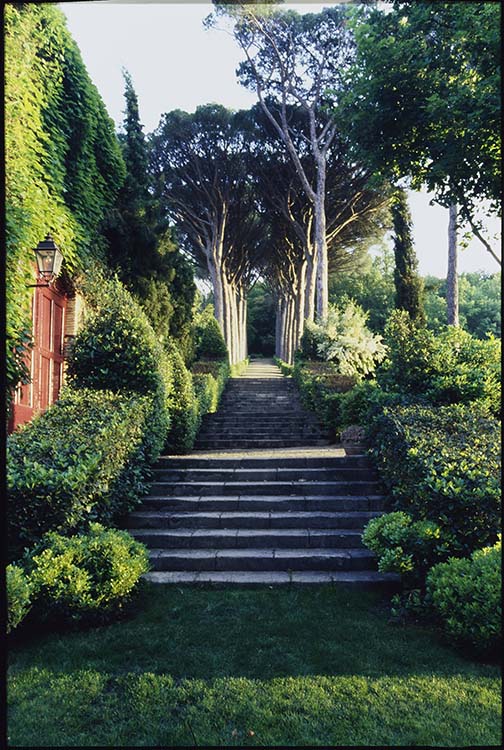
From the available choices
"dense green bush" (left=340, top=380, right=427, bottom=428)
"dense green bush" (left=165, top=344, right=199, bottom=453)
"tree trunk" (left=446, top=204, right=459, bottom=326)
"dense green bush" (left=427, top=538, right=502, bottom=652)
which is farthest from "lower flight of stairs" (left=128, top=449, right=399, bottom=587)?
"tree trunk" (left=446, top=204, right=459, bottom=326)

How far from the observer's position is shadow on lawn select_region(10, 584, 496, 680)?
321 cm

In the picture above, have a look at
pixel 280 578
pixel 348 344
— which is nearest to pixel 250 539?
pixel 280 578

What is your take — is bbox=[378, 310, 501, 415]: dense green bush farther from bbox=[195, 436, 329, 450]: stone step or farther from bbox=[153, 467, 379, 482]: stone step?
bbox=[195, 436, 329, 450]: stone step

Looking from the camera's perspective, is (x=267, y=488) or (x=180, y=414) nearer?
(x=267, y=488)

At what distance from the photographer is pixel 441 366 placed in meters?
7.23

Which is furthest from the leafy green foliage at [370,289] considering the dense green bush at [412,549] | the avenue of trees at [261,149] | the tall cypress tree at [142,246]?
the dense green bush at [412,549]

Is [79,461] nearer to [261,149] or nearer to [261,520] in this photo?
[261,520]

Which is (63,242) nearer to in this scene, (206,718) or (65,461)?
(65,461)

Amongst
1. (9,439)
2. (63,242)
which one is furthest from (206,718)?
(63,242)

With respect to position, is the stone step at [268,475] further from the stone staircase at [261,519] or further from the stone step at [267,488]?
the stone step at [267,488]

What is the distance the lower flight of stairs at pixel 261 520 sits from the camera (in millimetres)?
5121

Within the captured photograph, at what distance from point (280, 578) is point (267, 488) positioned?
6.62 ft

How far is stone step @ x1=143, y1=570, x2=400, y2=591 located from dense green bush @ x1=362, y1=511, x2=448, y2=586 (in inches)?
14.5

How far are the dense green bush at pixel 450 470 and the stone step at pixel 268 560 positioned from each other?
80 cm
